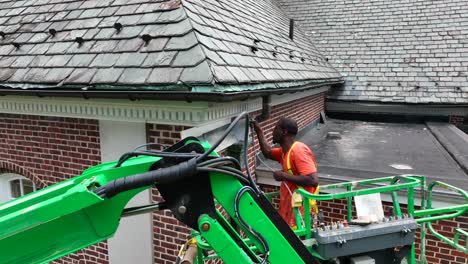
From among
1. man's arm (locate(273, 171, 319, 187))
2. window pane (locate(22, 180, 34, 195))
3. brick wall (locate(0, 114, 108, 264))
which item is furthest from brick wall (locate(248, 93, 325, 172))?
window pane (locate(22, 180, 34, 195))

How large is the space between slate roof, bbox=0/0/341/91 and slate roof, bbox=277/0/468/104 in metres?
5.55

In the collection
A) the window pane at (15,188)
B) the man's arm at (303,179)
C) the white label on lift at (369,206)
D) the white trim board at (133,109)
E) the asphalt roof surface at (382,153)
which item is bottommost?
the window pane at (15,188)

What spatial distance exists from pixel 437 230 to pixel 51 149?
5325 mm

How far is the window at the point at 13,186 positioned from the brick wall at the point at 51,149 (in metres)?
0.22

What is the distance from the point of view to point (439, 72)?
29.7 ft

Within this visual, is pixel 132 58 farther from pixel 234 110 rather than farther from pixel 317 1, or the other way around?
pixel 317 1

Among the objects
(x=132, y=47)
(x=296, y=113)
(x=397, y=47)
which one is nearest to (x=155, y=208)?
(x=132, y=47)

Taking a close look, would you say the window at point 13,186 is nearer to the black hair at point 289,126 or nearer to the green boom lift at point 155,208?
the green boom lift at point 155,208

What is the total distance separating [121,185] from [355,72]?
9.64m

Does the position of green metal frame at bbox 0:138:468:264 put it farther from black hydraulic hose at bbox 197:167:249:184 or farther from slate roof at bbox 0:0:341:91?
slate roof at bbox 0:0:341:91

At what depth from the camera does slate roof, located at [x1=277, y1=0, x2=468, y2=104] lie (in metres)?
8.98

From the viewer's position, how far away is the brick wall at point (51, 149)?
3977 millimetres

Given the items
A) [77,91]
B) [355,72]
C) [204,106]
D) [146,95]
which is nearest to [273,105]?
[204,106]

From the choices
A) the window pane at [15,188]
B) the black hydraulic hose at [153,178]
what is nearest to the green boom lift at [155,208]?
the black hydraulic hose at [153,178]
